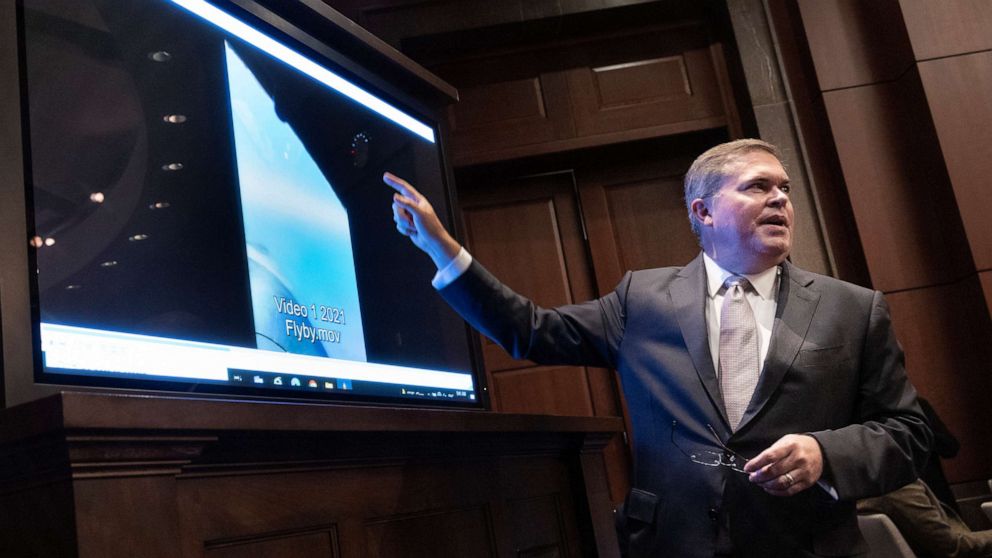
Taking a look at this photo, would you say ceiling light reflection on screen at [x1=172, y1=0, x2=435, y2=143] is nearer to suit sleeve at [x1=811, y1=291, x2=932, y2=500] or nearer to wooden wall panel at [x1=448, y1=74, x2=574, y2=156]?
suit sleeve at [x1=811, y1=291, x2=932, y2=500]

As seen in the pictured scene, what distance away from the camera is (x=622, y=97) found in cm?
504

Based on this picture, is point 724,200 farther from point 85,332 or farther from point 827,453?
point 85,332

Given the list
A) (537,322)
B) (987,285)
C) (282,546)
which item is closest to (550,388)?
→ (987,285)

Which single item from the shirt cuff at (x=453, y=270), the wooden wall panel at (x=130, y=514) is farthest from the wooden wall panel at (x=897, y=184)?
the wooden wall panel at (x=130, y=514)

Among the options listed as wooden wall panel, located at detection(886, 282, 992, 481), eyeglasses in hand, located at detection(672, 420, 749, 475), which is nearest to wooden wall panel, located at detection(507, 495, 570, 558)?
eyeglasses in hand, located at detection(672, 420, 749, 475)

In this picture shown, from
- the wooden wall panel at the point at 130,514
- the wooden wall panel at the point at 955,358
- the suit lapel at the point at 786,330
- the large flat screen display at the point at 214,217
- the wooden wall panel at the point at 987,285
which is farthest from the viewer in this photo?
the wooden wall panel at the point at 955,358

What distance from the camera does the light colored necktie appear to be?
2.10 m

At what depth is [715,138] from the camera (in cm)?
508

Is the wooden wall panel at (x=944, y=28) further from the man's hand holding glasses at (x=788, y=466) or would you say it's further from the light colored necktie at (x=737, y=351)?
the man's hand holding glasses at (x=788, y=466)

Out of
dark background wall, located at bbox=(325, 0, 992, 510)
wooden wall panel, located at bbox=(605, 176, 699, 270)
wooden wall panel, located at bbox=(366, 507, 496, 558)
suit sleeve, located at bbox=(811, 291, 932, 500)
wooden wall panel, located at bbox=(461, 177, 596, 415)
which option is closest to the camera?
wooden wall panel, located at bbox=(366, 507, 496, 558)

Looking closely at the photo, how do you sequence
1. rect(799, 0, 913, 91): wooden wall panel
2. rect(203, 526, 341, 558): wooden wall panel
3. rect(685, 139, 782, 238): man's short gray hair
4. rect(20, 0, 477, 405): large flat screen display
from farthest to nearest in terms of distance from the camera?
rect(799, 0, 913, 91): wooden wall panel → rect(685, 139, 782, 238): man's short gray hair → rect(20, 0, 477, 405): large flat screen display → rect(203, 526, 341, 558): wooden wall panel

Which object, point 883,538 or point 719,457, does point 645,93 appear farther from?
point 719,457

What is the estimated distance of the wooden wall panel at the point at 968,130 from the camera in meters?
4.30

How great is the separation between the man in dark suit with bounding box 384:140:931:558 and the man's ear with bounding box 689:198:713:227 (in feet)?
0.04
